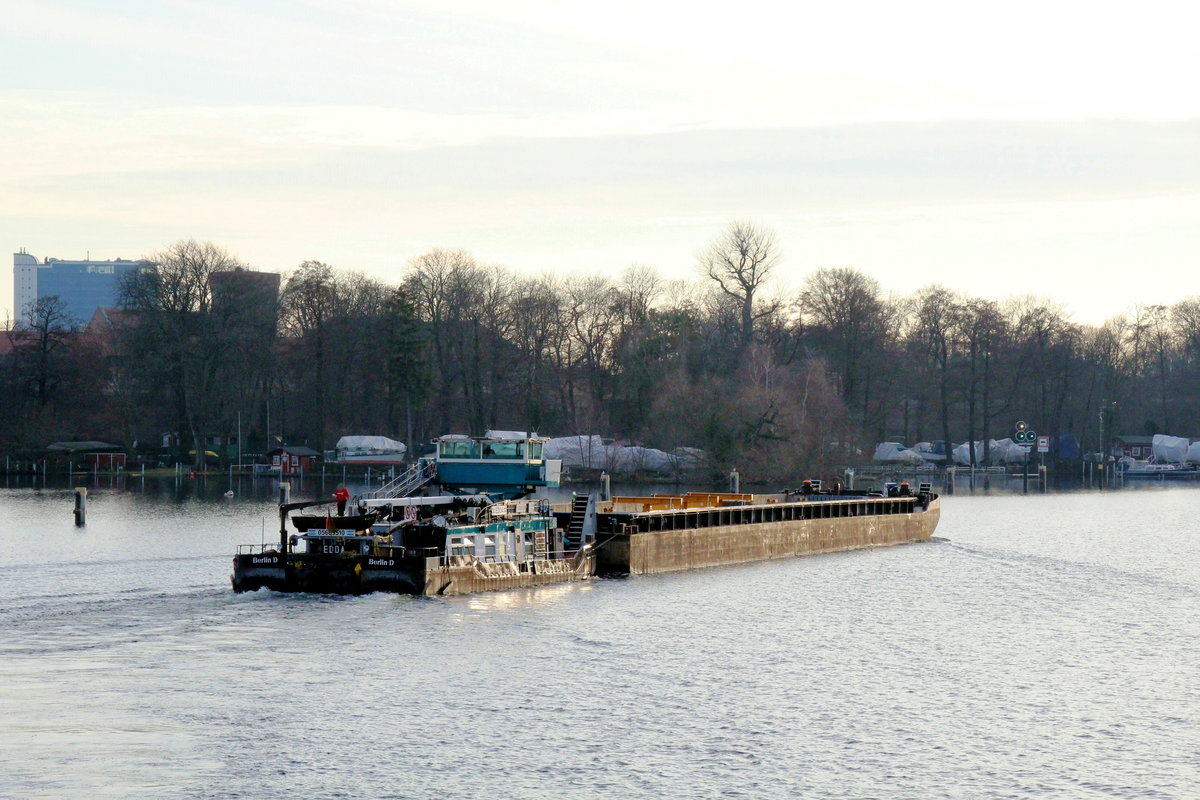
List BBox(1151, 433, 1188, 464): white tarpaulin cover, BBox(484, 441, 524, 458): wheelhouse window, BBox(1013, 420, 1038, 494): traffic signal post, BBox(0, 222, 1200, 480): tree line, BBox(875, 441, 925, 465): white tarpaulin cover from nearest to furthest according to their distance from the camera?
BBox(484, 441, 524, 458): wheelhouse window → BBox(0, 222, 1200, 480): tree line → BBox(875, 441, 925, 465): white tarpaulin cover → BBox(1013, 420, 1038, 494): traffic signal post → BBox(1151, 433, 1188, 464): white tarpaulin cover

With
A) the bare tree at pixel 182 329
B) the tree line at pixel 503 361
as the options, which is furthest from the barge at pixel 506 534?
the bare tree at pixel 182 329

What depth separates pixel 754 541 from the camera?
65750 mm

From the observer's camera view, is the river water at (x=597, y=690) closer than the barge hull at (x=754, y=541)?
Yes

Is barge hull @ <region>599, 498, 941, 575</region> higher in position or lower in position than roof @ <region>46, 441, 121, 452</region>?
lower

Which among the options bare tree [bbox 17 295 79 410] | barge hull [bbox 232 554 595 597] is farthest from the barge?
bare tree [bbox 17 295 79 410]

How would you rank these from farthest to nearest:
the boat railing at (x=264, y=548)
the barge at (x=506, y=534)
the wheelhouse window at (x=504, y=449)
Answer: the wheelhouse window at (x=504, y=449) → the boat railing at (x=264, y=548) → the barge at (x=506, y=534)

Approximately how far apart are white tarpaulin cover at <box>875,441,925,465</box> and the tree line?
269 centimetres

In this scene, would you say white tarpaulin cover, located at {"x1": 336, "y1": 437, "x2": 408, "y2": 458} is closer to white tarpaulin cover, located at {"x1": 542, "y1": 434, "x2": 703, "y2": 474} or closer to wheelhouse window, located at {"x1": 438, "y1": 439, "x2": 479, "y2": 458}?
white tarpaulin cover, located at {"x1": 542, "y1": 434, "x2": 703, "y2": 474}

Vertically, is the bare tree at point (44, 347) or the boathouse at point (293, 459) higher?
the bare tree at point (44, 347)

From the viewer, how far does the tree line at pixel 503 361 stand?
122250 millimetres

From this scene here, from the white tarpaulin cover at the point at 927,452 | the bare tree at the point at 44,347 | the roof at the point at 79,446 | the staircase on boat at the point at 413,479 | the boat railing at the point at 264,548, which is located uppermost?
the bare tree at the point at 44,347

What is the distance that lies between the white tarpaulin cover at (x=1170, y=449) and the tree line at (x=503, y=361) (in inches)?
992

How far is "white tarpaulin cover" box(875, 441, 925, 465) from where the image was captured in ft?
495

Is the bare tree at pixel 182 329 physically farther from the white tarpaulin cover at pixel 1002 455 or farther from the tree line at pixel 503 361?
the white tarpaulin cover at pixel 1002 455
